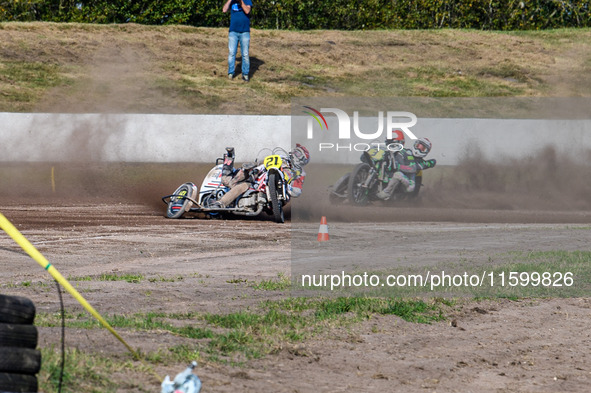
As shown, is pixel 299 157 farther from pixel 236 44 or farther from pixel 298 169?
pixel 236 44

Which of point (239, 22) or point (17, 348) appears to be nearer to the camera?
point (17, 348)

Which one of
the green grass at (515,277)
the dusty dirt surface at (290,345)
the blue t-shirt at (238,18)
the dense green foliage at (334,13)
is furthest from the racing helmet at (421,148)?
the dense green foliage at (334,13)

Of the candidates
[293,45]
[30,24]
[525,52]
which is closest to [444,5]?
[525,52]

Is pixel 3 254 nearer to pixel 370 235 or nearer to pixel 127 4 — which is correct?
pixel 370 235

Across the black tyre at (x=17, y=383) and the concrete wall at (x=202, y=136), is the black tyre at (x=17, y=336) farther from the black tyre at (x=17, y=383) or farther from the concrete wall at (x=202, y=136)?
the concrete wall at (x=202, y=136)

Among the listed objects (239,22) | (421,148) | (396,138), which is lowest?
(421,148)

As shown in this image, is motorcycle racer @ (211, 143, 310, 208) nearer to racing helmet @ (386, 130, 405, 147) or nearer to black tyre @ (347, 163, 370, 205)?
black tyre @ (347, 163, 370, 205)

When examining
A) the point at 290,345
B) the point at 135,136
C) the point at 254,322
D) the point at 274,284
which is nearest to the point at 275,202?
the point at 274,284

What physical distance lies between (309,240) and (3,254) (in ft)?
15.5

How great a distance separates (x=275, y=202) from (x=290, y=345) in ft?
27.9

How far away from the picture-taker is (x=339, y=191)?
17.1 meters

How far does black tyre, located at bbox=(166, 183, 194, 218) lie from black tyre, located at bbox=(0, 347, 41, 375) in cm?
1081

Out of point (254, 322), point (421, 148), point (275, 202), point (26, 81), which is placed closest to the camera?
point (254, 322)

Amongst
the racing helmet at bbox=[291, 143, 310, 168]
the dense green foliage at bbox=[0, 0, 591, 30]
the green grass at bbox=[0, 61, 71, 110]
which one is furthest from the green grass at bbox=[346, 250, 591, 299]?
the dense green foliage at bbox=[0, 0, 591, 30]
